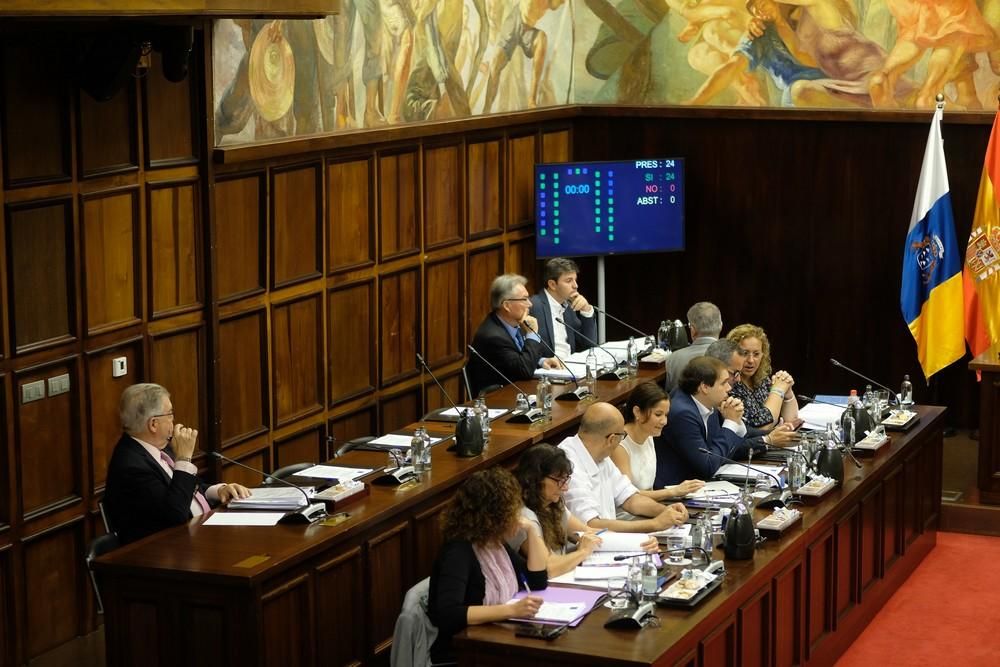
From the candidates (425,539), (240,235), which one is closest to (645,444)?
(425,539)

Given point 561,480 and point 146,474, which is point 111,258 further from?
point 561,480

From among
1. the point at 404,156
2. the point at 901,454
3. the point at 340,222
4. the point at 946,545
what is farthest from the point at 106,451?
the point at 946,545

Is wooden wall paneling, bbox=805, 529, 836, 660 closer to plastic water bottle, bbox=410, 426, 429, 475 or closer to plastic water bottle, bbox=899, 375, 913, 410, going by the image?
plastic water bottle, bbox=410, 426, 429, 475

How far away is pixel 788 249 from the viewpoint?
12.6 metres

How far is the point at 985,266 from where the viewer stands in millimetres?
11438

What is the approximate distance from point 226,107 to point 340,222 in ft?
4.60

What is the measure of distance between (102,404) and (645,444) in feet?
8.89

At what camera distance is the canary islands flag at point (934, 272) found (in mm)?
11641

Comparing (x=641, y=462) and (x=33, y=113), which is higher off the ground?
(x=33, y=113)

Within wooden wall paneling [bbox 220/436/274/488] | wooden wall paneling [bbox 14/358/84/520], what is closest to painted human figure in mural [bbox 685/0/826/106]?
wooden wall paneling [bbox 220/436/274/488]

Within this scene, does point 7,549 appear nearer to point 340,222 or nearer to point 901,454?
point 340,222

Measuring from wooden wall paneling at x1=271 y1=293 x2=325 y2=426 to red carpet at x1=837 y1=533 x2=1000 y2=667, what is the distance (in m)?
3.56

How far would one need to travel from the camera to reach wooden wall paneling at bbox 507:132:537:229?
1205 cm

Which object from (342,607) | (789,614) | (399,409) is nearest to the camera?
(342,607)
